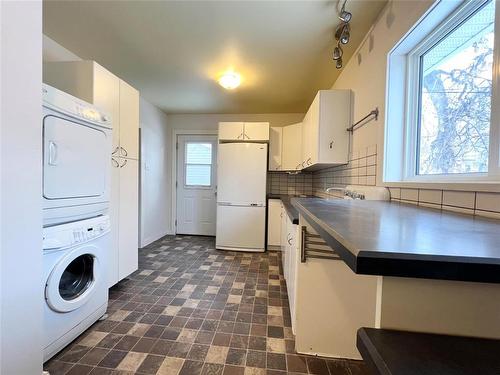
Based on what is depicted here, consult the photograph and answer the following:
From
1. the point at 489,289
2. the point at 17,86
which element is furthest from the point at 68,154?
the point at 489,289

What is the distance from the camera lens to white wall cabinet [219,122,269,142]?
3.61m

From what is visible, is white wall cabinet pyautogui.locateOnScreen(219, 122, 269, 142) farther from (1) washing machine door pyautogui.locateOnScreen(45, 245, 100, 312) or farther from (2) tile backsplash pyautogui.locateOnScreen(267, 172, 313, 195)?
(1) washing machine door pyautogui.locateOnScreen(45, 245, 100, 312)

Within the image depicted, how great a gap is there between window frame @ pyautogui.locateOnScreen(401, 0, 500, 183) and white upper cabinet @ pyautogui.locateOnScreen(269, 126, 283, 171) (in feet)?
7.59

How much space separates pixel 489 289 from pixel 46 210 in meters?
1.84

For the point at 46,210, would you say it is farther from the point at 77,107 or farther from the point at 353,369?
the point at 353,369

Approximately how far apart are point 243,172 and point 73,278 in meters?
2.37

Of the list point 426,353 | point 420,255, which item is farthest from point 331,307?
point 420,255

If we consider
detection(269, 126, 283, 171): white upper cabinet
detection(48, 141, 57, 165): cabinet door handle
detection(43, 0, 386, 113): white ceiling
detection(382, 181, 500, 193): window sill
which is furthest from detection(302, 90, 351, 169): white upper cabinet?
detection(48, 141, 57, 165): cabinet door handle

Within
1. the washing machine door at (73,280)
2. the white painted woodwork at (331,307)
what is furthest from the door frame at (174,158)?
the white painted woodwork at (331,307)

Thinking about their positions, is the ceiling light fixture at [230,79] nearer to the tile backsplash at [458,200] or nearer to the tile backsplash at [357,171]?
the tile backsplash at [357,171]

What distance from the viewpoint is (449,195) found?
1.14 metres

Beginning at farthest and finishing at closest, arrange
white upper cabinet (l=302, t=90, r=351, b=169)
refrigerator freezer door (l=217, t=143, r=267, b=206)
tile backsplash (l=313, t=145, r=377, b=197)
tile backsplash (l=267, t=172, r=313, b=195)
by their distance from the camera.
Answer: tile backsplash (l=267, t=172, r=313, b=195), refrigerator freezer door (l=217, t=143, r=267, b=206), white upper cabinet (l=302, t=90, r=351, b=169), tile backsplash (l=313, t=145, r=377, b=197)

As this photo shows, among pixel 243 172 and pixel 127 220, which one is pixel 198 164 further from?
pixel 127 220

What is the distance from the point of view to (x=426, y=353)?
459mm
